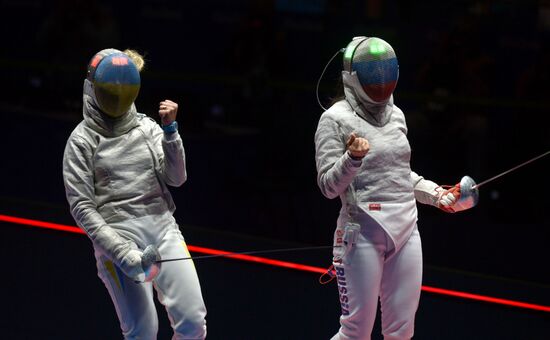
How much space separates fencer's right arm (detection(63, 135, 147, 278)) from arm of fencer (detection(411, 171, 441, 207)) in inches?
42.3

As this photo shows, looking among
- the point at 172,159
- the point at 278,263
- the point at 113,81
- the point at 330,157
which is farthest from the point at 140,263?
the point at 278,263

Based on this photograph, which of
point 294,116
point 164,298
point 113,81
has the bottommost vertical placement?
point 164,298

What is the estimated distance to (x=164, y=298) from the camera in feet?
10.5

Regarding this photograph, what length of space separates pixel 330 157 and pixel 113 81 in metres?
0.78

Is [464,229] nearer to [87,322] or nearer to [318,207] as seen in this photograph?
[318,207]

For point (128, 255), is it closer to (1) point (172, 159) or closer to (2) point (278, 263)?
(1) point (172, 159)

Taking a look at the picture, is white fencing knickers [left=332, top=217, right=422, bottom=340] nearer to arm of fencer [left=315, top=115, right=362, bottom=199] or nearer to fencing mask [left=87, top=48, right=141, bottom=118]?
arm of fencer [left=315, top=115, right=362, bottom=199]

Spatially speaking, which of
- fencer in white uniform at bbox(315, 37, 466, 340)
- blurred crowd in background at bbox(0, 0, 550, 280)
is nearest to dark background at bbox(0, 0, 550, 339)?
blurred crowd in background at bbox(0, 0, 550, 280)

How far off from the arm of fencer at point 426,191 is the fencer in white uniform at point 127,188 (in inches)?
34.6

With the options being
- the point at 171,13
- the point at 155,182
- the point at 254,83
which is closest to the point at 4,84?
the point at 171,13

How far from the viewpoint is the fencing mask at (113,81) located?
3.14m

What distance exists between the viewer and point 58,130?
6.99 meters

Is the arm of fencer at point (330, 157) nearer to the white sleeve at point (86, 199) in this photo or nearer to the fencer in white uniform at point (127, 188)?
the fencer in white uniform at point (127, 188)

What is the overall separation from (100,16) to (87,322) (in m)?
3.46
